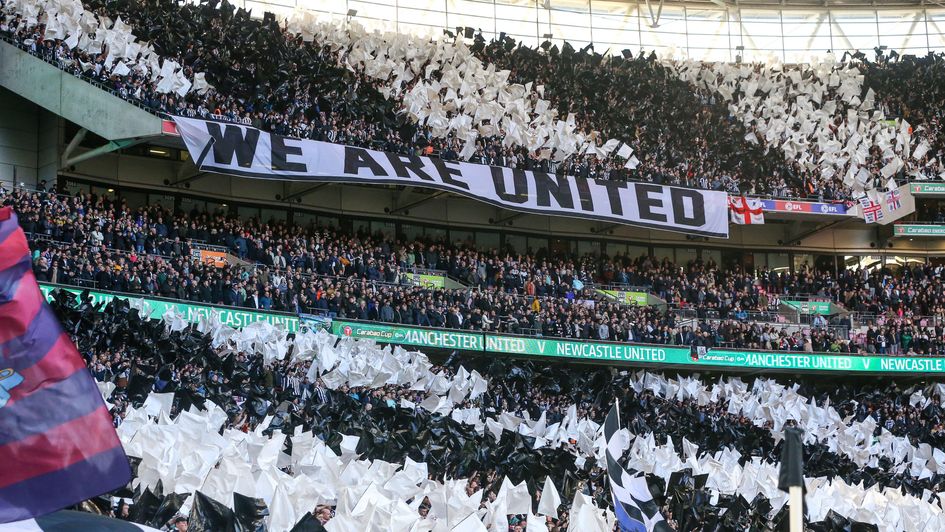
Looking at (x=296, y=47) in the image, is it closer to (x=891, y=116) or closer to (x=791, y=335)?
(x=791, y=335)

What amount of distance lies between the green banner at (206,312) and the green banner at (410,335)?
1.78 metres

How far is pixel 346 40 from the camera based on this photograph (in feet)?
139

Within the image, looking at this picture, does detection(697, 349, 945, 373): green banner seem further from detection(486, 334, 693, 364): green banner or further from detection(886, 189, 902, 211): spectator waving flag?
detection(886, 189, 902, 211): spectator waving flag

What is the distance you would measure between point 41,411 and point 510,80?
4035 centimetres

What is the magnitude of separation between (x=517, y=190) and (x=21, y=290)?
33.1 m

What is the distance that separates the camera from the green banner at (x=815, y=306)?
43156mm

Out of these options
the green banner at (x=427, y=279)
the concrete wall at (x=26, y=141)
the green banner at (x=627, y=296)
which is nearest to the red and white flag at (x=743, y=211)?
the green banner at (x=627, y=296)

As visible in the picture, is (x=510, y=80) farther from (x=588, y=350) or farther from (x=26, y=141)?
(x=26, y=141)

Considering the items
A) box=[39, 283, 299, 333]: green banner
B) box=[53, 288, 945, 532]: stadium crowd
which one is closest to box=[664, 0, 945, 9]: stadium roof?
box=[53, 288, 945, 532]: stadium crowd

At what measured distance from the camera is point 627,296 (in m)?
40.9

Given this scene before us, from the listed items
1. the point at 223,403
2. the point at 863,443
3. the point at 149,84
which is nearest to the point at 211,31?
the point at 149,84

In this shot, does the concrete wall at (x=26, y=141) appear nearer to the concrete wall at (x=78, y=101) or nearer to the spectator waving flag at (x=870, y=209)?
the concrete wall at (x=78, y=101)

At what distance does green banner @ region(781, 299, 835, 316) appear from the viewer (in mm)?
43156

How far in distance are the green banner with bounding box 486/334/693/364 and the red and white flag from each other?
747cm
